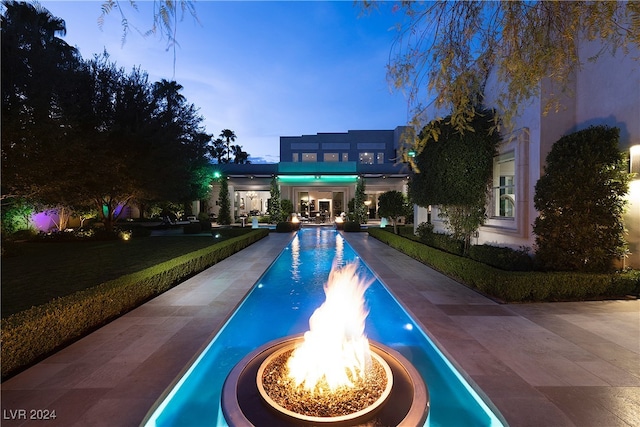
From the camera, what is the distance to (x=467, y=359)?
351cm

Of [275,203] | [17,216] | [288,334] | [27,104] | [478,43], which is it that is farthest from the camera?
[275,203]

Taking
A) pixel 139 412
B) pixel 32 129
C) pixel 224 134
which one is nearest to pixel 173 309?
pixel 139 412

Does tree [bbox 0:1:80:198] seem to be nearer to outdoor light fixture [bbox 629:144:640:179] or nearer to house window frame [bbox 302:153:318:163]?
outdoor light fixture [bbox 629:144:640:179]

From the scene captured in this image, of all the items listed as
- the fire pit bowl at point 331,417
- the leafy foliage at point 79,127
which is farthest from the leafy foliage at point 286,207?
the fire pit bowl at point 331,417

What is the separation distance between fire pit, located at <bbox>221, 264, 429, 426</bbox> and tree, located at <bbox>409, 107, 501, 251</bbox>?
6174 mm

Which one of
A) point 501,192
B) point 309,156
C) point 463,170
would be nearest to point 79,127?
point 463,170

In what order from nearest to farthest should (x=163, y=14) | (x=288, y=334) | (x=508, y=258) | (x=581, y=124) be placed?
(x=163, y=14) → (x=288, y=334) → (x=508, y=258) → (x=581, y=124)

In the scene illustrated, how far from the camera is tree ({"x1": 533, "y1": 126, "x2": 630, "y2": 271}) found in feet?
18.7

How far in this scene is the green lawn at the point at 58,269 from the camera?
19.6ft

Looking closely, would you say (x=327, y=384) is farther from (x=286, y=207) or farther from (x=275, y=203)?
(x=286, y=207)

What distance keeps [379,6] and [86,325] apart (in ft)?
19.6

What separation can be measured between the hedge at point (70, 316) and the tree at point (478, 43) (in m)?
5.38

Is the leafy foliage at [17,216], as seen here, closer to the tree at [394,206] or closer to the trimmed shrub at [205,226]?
the trimmed shrub at [205,226]

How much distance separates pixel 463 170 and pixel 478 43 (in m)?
5.17
